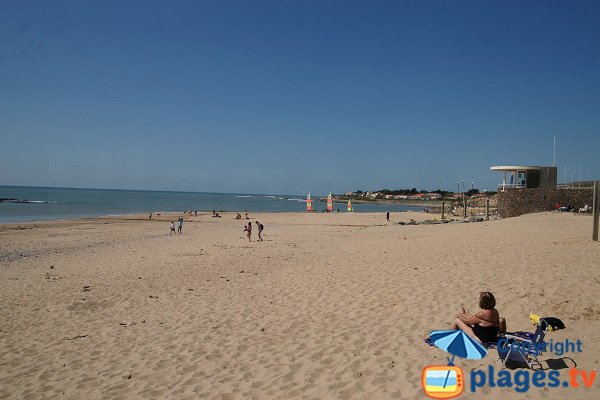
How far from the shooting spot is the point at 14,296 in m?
9.72

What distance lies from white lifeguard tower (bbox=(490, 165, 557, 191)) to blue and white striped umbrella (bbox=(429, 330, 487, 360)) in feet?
105

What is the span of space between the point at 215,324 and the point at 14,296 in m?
5.89

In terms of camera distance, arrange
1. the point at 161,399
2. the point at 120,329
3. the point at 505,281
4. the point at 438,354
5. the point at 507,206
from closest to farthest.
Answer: the point at 161,399, the point at 438,354, the point at 120,329, the point at 505,281, the point at 507,206

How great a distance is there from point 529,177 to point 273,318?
109 ft

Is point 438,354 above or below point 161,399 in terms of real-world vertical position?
above

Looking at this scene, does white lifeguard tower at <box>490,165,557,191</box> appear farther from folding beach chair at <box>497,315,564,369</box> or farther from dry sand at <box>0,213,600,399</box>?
folding beach chair at <box>497,315,564,369</box>

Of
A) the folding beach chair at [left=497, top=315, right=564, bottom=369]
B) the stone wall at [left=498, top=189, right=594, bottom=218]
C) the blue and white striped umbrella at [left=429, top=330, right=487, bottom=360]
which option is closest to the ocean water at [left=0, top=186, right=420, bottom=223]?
the blue and white striped umbrella at [left=429, top=330, right=487, bottom=360]

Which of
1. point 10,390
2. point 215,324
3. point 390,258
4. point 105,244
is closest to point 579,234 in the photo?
point 390,258

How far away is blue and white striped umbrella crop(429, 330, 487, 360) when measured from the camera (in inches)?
197

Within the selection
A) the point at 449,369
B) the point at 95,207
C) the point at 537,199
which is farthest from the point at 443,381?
the point at 95,207

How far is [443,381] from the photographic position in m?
4.61

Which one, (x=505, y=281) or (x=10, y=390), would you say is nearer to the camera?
(x=10, y=390)

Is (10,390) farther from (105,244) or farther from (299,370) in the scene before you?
(105,244)

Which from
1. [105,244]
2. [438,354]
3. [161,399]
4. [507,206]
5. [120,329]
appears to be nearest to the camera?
[161,399]
